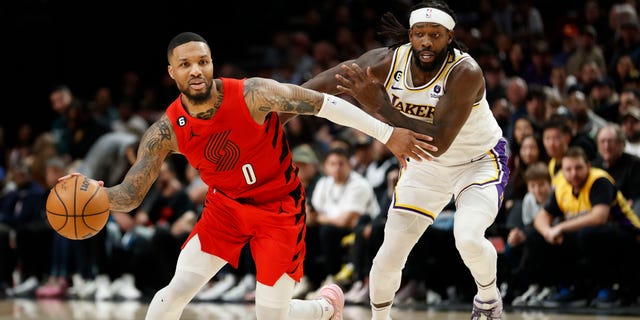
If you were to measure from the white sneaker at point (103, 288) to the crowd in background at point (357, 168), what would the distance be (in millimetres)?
17

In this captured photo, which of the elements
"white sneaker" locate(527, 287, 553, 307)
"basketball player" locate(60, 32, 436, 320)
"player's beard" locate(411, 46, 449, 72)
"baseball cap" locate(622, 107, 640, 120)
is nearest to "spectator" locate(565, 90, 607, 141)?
"baseball cap" locate(622, 107, 640, 120)

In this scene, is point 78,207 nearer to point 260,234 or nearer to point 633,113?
point 260,234

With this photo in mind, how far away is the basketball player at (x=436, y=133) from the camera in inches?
247

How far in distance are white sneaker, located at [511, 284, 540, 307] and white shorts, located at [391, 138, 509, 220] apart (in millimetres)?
2875

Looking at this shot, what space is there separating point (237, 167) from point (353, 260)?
4510mm

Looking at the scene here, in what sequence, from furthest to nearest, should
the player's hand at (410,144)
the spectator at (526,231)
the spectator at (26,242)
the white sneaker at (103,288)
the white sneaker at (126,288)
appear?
the spectator at (26,242)
the white sneaker at (103,288)
the white sneaker at (126,288)
the spectator at (526,231)
the player's hand at (410,144)

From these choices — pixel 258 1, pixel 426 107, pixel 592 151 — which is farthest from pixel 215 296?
pixel 258 1

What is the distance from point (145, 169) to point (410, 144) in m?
1.61

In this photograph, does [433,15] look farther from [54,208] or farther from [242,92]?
[54,208]

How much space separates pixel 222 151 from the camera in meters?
5.70

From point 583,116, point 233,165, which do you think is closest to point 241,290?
point 583,116

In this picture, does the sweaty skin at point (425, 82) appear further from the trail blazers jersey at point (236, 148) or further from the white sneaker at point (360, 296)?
the white sneaker at point (360, 296)

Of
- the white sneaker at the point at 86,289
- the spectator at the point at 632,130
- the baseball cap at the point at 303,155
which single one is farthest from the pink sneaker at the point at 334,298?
the white sneaker at the point at 86,289

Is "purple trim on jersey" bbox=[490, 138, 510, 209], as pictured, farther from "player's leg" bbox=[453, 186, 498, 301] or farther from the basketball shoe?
the basketball shoe
